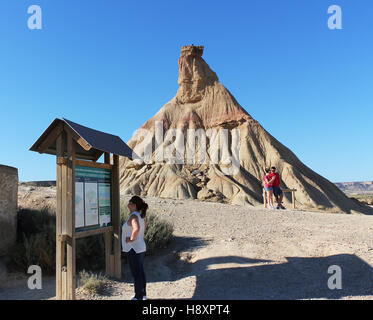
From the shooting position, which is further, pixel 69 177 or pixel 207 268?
pixel 207 268

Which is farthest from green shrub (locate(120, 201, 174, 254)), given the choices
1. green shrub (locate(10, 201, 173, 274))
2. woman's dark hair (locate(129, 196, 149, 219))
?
woman's dark hair (locate(129, 196, 149, 219))

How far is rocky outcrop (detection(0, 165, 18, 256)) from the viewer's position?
7.61m

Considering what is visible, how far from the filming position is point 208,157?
3838 centimetres

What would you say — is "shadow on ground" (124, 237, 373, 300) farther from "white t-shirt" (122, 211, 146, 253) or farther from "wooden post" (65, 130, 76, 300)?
"wooden post" (65, 130, 76, 300)

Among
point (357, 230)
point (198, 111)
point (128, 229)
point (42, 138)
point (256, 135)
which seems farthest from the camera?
point (198, 111)

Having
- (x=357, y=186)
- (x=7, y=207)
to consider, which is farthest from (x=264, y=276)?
(x=357, y=186)

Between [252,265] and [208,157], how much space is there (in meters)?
31.4

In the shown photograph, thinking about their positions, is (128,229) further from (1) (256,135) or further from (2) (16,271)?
(1) (256,135)

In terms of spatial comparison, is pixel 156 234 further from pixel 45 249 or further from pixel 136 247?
pixel 136 247

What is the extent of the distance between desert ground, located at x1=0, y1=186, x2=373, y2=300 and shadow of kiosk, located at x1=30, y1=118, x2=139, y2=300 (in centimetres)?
67

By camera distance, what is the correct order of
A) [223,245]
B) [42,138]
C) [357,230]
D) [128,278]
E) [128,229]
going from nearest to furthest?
[128,229] → [42,138] → [128,278] → [223,245] → [357,230]

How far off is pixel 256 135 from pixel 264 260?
33819 millimetres

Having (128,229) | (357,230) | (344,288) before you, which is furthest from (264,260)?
(357,230)

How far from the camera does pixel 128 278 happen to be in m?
6.95
